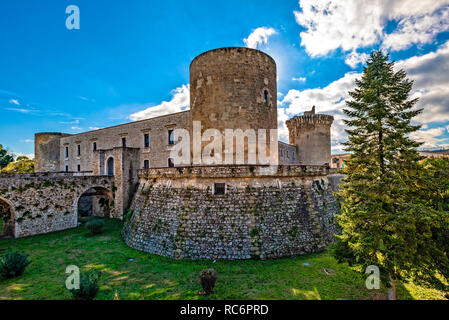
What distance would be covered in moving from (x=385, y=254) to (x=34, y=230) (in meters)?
19.9

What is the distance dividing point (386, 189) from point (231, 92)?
29.6 ft

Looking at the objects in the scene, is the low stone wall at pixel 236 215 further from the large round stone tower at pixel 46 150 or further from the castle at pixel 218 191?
the large round stone tower at pixel 46 150

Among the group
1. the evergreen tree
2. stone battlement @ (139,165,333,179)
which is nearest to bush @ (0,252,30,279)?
stone battlement @ (139,165,333,179)

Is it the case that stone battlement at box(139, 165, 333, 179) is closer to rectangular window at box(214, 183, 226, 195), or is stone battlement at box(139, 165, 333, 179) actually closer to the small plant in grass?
rectangular window at box(214, 183, 226, 195)

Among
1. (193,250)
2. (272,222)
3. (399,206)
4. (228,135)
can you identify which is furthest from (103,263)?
(399,206)

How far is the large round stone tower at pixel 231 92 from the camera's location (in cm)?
1251

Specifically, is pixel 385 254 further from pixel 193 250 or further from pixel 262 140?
pixel 262 140

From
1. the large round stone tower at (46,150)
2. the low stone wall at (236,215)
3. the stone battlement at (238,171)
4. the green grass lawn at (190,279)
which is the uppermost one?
the large round stone tower at (46,150)

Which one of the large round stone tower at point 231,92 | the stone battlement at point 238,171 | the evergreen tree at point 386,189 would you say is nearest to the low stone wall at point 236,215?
the stone battlement at point 238,171

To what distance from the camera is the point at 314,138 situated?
28.6 meters

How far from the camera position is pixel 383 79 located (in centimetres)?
679

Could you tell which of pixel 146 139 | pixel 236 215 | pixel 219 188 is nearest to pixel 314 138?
pixel 146 139

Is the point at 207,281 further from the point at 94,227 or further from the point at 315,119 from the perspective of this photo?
the point at 315,119

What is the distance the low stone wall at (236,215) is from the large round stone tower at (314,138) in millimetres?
18165
